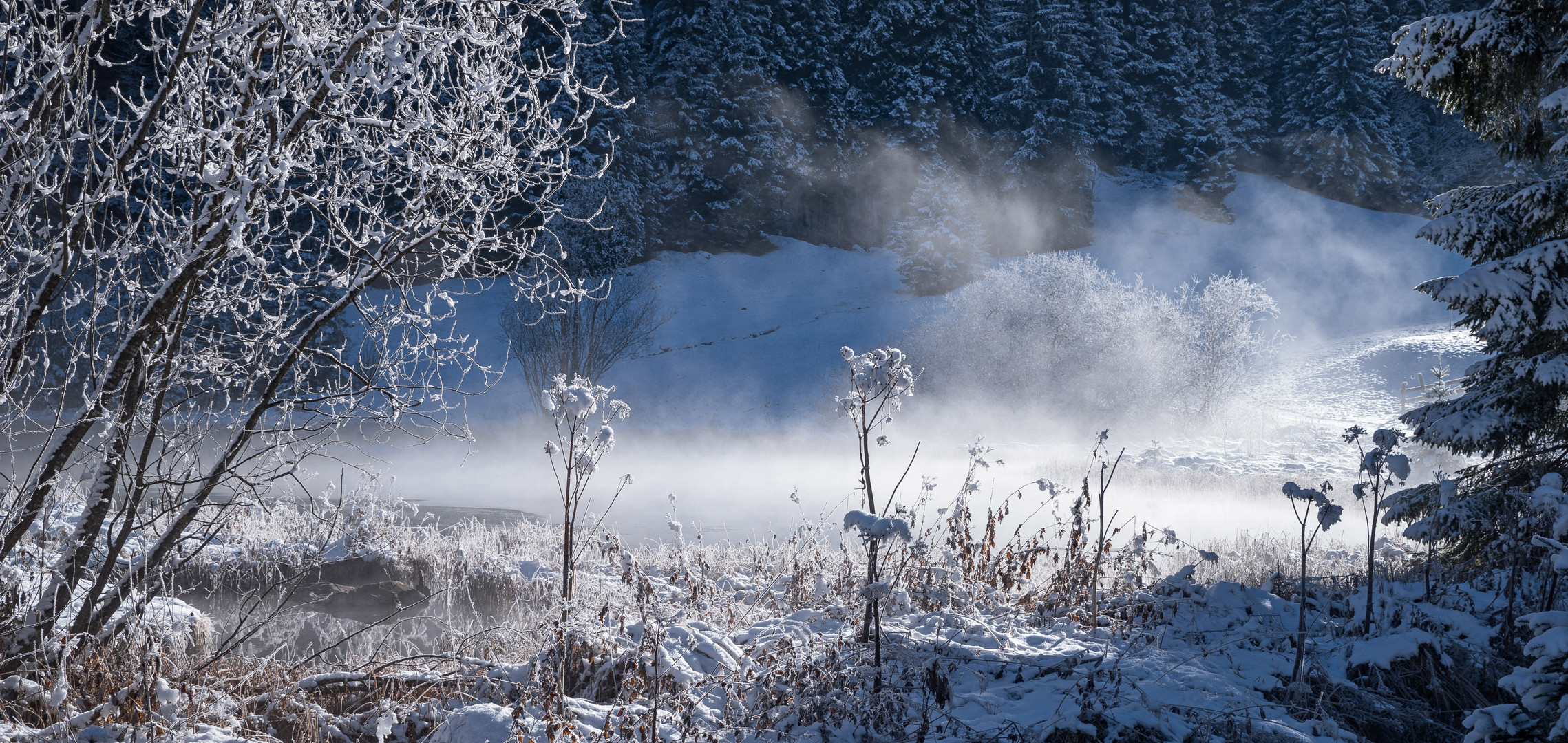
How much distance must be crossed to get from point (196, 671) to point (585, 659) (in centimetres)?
156

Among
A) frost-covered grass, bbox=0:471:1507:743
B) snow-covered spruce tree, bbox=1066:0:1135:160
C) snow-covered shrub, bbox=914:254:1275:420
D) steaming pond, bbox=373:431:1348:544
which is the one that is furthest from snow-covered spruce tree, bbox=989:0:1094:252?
frost-covered grass, bbox=0:471:1507:743

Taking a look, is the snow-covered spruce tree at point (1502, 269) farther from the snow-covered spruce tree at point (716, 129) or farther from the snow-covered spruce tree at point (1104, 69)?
the snow-covered spruce tree at point (1104, 69)

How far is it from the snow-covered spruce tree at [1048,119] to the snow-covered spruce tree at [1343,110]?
41.0 ft

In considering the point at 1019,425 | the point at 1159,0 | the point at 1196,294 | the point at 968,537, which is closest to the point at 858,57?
the point at 1159,0

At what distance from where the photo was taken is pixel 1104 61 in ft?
155

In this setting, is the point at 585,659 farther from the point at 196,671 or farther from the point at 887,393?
the point at 887,393

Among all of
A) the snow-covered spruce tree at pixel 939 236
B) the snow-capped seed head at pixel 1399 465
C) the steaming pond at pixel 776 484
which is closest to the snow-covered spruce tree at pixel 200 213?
the snow-capped seed head at pixel 1399 465

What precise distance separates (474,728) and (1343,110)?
179 ft

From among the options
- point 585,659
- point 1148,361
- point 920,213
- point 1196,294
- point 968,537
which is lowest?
point 585,659

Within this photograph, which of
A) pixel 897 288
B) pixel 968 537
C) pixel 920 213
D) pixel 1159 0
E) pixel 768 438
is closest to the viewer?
pixel 968 537

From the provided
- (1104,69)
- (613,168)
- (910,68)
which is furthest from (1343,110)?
(613,168)

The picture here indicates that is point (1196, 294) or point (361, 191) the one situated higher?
point (1196, 294)

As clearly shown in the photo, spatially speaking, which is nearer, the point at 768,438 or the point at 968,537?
the point at 968,537

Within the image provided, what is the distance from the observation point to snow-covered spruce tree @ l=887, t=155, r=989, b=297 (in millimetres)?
38938
